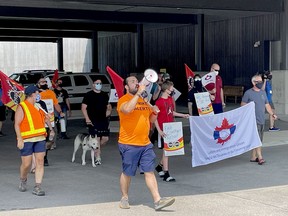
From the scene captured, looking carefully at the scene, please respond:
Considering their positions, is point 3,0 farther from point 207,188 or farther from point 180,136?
point 207,188

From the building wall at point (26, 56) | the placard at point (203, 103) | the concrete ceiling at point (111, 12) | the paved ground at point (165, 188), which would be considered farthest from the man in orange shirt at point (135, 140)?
the building wall at point (26, 56)

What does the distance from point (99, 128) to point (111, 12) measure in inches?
633

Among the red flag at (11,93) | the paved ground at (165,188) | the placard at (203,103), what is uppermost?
the red flag at (11,93)

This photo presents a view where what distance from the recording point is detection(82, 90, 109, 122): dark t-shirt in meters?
11.9

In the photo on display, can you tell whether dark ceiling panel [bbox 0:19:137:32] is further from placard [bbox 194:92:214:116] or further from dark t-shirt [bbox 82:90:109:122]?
dark t-shirt [bbox 82:90:109:122]

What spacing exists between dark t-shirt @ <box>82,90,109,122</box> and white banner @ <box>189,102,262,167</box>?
72.5 inches

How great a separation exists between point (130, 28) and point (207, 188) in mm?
27204

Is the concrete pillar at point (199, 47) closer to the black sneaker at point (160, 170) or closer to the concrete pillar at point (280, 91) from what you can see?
the concrete pillar at point (280, 91)

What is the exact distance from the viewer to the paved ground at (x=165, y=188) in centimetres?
839

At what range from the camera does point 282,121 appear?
65.7 feet

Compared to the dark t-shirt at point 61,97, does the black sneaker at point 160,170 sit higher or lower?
lower

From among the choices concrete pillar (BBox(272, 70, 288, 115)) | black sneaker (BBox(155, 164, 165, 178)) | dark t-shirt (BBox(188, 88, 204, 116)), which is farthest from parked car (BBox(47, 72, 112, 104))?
black sneaker (BBox(155, 164, 165, 178))

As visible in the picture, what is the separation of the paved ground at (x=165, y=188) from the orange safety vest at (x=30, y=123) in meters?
0.95

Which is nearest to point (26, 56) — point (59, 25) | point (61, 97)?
point (59, 25)
